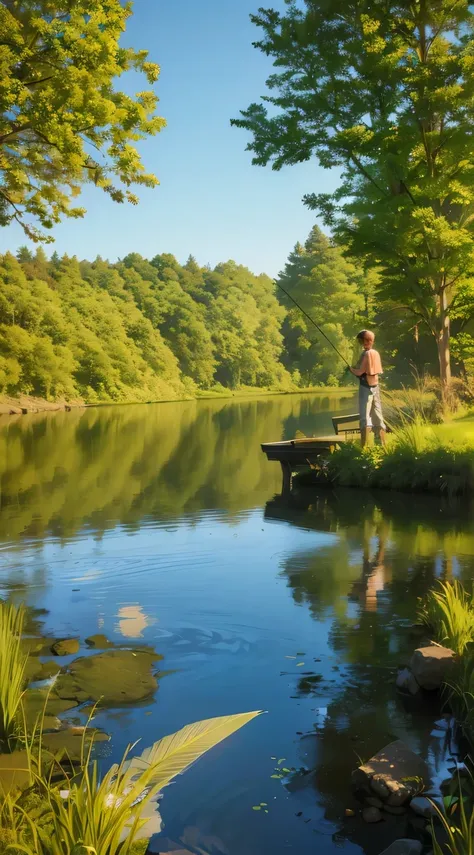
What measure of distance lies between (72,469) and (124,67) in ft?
37.7

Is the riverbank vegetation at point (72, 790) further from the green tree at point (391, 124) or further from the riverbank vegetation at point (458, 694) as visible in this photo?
the green tree at point (391, 124)

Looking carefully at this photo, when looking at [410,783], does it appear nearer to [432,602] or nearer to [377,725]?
[377,725]

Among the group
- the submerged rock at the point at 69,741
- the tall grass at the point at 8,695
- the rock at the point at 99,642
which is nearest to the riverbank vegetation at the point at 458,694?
the submerged rock at the point at 69,741

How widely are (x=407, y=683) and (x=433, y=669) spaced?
9.5 inches

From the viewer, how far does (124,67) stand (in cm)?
1320

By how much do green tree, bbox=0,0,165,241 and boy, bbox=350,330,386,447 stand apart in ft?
17.1

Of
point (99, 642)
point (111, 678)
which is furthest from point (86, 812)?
point (99, 642)

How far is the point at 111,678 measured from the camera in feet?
21.1

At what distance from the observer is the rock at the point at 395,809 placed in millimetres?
4484

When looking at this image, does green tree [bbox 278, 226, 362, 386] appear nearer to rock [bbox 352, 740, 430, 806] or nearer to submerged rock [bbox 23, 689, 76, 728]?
submerged rock [bbox 23, 689, 76, 728]

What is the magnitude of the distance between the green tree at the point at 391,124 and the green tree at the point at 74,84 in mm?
7552

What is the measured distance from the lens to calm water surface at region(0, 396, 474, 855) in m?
4.66

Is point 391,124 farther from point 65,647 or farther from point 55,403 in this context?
point 55,403

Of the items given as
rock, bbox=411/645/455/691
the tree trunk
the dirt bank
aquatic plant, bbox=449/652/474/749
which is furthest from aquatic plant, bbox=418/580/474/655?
the dirt bank
